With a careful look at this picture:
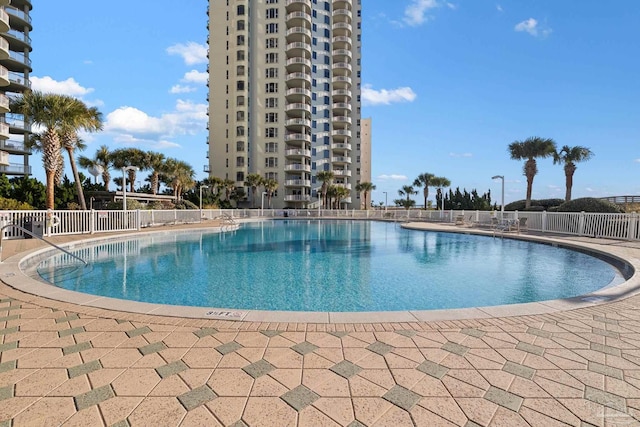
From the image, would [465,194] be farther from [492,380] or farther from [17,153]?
[17,153]

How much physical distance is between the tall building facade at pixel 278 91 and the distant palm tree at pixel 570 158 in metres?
28.8

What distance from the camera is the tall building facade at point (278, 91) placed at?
48312 millimetres

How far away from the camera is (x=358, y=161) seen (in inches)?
2328

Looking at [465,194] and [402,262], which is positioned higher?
[465,194]

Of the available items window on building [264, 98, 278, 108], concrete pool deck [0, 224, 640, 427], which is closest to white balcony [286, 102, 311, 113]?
window on building [264, 98, 278, 108]

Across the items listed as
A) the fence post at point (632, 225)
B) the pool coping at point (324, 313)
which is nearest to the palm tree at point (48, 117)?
the pool coping at point (324, 313)

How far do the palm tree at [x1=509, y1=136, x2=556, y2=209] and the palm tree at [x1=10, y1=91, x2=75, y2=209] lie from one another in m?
38.6

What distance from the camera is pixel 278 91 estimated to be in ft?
161

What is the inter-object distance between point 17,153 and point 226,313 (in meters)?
46.9

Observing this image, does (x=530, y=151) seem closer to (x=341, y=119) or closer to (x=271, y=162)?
(x=341, y=119)

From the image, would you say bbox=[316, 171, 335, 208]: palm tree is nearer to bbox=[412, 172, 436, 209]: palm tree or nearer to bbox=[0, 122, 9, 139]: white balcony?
bbox=[412, 172, 436, 209]: palm tree

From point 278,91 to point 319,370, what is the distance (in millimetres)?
50936

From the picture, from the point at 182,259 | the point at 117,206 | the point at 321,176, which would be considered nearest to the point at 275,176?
the point at 321,176

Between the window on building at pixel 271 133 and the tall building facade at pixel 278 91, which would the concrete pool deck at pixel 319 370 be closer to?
the tall building facade at pixel 278 91
